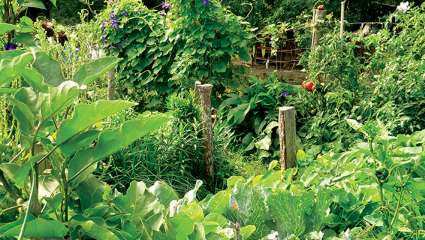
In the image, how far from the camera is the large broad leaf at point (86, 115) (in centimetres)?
91

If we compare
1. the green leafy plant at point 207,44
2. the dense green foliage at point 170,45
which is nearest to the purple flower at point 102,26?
the dense green foliage at point 170,45

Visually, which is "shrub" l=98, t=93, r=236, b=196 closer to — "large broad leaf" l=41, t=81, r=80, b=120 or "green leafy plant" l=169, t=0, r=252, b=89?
"green leafy plant" l=169, t=0, r=252, b=89

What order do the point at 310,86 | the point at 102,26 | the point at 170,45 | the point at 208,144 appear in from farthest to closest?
the point at 102,26 → the point at 170,45 → the point at 310,86 → the point at 208,144

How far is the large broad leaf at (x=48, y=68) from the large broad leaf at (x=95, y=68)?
2.8 inches

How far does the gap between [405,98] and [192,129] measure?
1749 millimetres

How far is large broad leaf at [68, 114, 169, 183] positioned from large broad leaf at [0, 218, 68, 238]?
103 mm

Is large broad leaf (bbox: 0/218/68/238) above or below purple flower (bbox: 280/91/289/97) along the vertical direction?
above

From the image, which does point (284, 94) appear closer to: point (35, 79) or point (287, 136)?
point (287, 136)

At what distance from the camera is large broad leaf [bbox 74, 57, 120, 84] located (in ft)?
3.31

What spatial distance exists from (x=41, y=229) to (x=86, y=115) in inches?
7.2

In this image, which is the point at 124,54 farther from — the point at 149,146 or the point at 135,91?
the point at 149,146

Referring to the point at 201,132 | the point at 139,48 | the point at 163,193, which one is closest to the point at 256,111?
the point at 201,132

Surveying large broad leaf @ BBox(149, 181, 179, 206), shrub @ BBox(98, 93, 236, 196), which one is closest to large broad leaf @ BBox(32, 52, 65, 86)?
large broad leaf @ BBox(149, 181, 179, 206)

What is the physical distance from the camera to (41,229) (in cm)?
92
